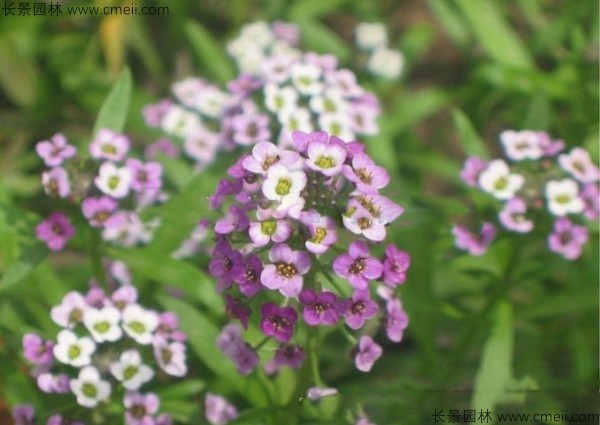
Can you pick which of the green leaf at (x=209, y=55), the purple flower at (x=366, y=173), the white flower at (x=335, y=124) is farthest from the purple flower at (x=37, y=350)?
the green leaf at (x=209, y=55)

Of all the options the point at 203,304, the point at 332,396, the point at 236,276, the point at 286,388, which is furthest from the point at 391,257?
the point at 203,304

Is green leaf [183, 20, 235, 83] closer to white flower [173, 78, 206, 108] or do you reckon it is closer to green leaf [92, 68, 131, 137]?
white flower [173, 78, 206, 108]

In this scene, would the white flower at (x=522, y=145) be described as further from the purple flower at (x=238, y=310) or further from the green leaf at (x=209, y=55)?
the green leaf at (x=209, y=55)

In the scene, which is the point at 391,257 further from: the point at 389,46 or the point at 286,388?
the point at 389,46

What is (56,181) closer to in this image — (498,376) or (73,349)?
(73,349)

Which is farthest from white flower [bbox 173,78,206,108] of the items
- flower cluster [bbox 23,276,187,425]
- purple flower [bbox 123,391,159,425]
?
purple flower [bbox 123,391,159,425]

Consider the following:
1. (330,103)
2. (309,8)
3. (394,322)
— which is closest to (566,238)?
(394,322)
